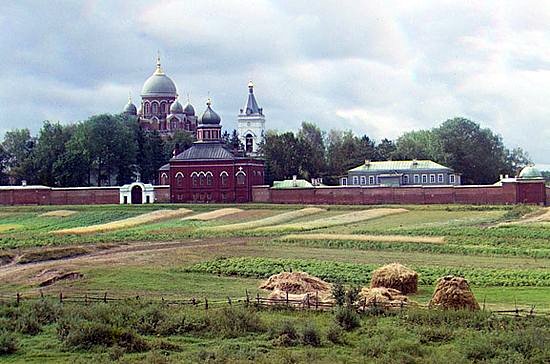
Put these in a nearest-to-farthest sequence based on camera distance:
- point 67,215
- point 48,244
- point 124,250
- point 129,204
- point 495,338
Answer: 1. point 495,338
2. point 124,250
3. point 48,244
4. point 67,215
5. point 129,204

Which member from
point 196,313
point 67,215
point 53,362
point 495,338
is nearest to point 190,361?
point 53,362

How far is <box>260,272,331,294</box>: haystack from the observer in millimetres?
32716

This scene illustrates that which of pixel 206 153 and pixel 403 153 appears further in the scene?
pixel 403 153

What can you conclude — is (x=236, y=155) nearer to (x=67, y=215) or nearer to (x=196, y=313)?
(x=67, y=215)

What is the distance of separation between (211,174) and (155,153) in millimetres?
24223

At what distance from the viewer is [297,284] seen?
32.9 m

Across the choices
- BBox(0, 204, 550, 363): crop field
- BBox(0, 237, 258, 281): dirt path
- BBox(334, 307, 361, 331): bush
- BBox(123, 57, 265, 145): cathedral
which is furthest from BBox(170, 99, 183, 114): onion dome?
BBox(334, 307, 361, 331): bush

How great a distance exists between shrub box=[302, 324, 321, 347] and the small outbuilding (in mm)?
72036

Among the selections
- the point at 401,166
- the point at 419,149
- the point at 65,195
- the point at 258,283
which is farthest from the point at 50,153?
the point at 258,283

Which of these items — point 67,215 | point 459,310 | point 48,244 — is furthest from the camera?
point 67,215

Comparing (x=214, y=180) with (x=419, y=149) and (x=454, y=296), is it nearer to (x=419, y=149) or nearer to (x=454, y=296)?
(x=419, y=149)

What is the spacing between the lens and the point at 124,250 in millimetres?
50781

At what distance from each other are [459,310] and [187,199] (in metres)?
69.8

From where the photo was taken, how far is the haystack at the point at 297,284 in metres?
32.7
